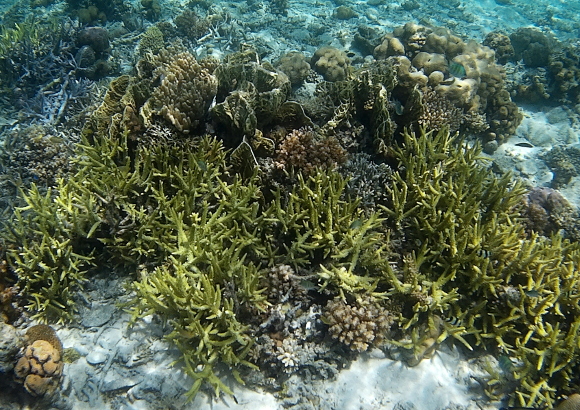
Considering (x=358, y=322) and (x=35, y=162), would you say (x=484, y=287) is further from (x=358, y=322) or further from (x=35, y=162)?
(x=35, y=162)

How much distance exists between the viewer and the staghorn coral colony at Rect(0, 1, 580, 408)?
3596 mm

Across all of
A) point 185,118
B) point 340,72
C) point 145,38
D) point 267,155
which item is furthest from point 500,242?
point 145,38

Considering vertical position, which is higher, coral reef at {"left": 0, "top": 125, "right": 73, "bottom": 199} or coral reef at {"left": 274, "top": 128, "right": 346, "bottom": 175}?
coral reef at {"left": 274, "top": 128, "right": 346, "bottom": 175}

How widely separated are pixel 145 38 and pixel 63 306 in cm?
860

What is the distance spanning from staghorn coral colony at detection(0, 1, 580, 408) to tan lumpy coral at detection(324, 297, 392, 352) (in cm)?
2

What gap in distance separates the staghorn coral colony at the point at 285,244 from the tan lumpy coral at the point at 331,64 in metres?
3.17

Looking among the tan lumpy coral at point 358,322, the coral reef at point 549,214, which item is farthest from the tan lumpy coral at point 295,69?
the tan lumpy coral at point 358,322

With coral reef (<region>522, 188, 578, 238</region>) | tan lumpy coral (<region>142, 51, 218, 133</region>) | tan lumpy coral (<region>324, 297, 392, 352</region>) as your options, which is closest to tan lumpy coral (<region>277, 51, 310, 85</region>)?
tan lumpy coral (<region>142, 51, 218, 133</region>)

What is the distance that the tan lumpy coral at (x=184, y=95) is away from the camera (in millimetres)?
4762

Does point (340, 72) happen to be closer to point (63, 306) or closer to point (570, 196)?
point (570, 196)

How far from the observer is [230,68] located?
5.29 meters

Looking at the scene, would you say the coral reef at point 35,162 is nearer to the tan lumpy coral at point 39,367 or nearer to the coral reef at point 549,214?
the tan lumpy coral at point 39,367

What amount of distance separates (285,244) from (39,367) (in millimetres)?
2760

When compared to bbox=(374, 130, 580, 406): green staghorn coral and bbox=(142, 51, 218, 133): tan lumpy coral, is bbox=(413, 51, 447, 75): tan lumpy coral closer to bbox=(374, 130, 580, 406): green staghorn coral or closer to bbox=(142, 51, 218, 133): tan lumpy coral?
bbox=(374, 130, 580, 406): green staghorn coral
